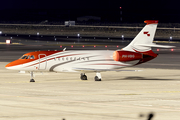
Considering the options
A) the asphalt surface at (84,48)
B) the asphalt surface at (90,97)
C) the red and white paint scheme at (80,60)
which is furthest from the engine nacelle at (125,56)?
the asphalt surface at (84,48)

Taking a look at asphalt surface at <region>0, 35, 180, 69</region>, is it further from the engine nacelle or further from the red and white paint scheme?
the red and white paint scheme

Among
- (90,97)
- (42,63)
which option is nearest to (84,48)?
(42,63)

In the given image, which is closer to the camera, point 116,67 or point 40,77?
point 116,67

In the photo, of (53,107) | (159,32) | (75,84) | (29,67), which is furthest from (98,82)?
(159,32)

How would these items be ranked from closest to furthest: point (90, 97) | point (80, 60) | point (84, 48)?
point (90, 97)
point (80, 60)
point (84, 48)

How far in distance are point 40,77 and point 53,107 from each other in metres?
19.4

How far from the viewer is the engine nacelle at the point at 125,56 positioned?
135ft

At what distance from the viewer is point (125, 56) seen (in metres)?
41.2

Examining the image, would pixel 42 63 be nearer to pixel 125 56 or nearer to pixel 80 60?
pixel 80 60

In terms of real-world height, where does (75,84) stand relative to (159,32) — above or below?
below

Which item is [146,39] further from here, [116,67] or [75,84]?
[75,84]

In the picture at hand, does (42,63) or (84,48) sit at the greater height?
(84,48)

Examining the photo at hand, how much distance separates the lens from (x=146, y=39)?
4238cm

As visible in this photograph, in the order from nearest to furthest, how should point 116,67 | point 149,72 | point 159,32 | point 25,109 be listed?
point 25,109 → point 116,67 → point 149,72 → point 159,32
